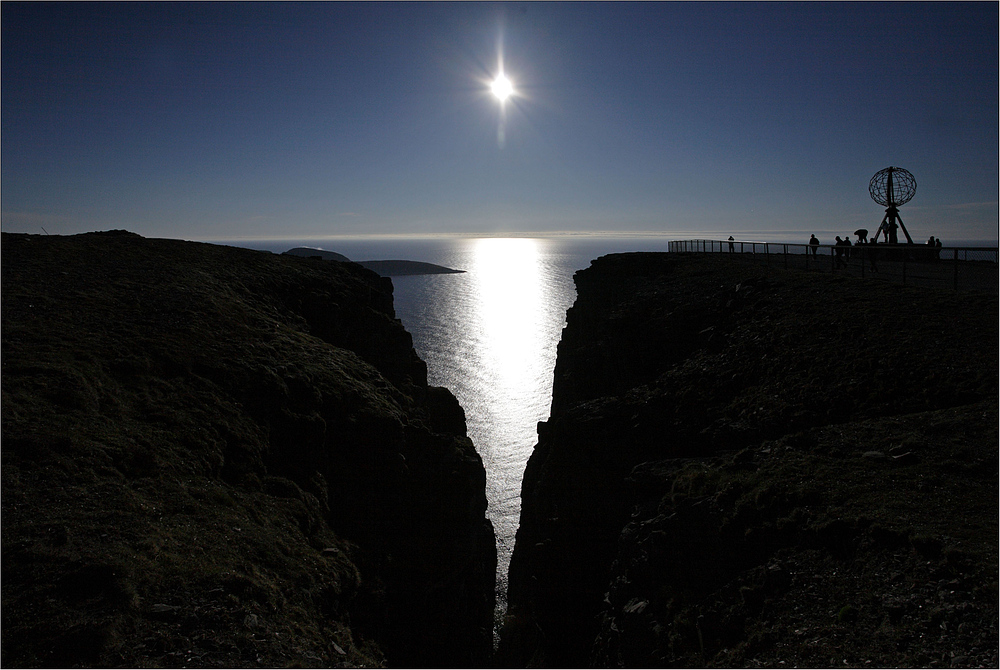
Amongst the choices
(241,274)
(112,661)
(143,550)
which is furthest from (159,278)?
(112,661)

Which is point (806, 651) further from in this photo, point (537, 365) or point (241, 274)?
point (537, 365)

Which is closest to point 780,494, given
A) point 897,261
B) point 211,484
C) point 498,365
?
point 211,484

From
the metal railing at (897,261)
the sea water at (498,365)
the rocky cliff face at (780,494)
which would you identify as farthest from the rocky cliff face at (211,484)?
the metal railing at (897,261)

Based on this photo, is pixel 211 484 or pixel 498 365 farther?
pixel 498 365

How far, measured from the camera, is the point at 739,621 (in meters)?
10.8

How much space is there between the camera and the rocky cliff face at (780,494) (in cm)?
949

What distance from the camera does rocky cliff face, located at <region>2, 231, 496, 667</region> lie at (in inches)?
372

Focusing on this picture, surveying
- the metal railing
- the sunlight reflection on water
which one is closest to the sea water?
the sunlight reflection on water

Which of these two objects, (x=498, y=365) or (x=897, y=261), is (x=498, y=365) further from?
→ (x=897, y=261)

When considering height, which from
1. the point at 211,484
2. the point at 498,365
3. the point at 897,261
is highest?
the point at 897,261

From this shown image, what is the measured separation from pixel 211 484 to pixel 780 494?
1494cm

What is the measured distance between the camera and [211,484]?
14578mm

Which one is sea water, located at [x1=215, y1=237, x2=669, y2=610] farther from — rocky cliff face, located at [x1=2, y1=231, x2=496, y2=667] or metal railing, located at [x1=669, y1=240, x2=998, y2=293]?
metal railing, located at [x1=669, y1=240, x2=998, y2=293]

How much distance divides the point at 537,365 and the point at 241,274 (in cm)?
6662
